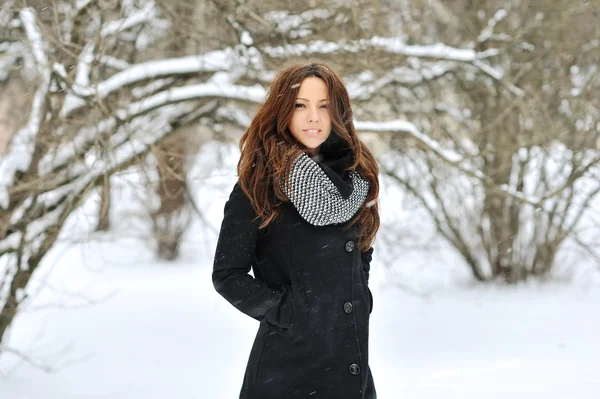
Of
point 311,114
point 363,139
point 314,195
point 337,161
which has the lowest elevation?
point 314,195

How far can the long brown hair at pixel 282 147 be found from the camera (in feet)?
6.61

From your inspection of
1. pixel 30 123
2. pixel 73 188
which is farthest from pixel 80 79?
pixel 73 188

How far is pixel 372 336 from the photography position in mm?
7406

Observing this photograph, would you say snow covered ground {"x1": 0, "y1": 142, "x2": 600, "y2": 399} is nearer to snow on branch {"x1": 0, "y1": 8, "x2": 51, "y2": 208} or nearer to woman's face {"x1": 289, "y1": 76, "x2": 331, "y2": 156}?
snow on branch {"x1": 0, "y1": 8, "x2": 51, "y2": 208}

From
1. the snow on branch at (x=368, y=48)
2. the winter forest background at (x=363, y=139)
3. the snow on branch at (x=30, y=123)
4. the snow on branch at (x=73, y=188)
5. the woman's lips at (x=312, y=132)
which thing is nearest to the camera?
the woman's lips at (x=312, y=132)

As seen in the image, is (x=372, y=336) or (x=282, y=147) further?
(x=372, y=336)

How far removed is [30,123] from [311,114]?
3.09 m

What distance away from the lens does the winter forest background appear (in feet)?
15.6

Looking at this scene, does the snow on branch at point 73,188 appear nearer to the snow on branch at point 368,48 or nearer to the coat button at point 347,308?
the snow on branch at point 368,48

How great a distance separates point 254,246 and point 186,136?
6164 millimetres

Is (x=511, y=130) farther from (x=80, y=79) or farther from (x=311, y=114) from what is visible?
(x=311, y=114)

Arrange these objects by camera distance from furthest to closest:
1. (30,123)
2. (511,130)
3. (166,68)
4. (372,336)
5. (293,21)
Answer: (511,130)
(372,336)
(293,21)
(166,68)
(30,123)

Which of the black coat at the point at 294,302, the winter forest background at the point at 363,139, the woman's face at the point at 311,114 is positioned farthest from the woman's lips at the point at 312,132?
the winter forest background at the point at 363,139

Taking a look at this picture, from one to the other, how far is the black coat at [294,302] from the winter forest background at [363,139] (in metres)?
2.22
